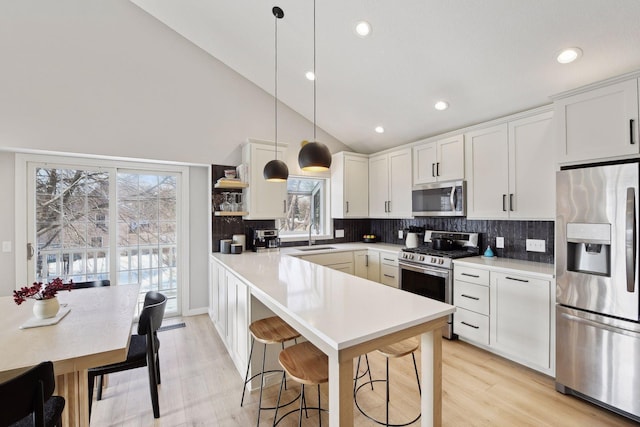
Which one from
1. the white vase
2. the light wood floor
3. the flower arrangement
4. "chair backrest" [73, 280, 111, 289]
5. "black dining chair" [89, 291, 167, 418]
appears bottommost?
the light wood floor

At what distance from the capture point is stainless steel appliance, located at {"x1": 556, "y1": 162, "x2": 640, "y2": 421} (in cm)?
188

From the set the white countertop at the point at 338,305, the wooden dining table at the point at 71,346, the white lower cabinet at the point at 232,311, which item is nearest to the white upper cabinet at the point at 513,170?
the white countertop at the point at 338,305

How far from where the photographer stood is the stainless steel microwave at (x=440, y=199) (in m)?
3.33

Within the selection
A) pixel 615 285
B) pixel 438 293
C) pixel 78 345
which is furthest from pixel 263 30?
pixel 615 285

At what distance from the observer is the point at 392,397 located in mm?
2189

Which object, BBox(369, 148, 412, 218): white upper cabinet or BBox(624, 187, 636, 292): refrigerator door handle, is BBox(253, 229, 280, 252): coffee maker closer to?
BBox(369, 148, 412, 218): white upper cabinet

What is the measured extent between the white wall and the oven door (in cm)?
270

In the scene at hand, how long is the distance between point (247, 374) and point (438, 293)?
2152mm

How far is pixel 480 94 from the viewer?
114 inches

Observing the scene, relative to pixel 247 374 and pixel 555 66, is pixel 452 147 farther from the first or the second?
pixel 247 374

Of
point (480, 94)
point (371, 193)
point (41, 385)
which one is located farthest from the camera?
point (371, 193)

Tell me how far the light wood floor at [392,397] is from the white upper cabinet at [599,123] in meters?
1.83

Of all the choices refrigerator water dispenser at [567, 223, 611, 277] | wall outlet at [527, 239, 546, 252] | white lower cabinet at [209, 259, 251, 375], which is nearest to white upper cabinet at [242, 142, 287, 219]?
white lower cabinet at [209, 259, 251, 375]

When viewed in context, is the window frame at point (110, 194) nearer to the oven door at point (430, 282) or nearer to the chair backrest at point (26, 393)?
the chair backrest at point (26, 393)
